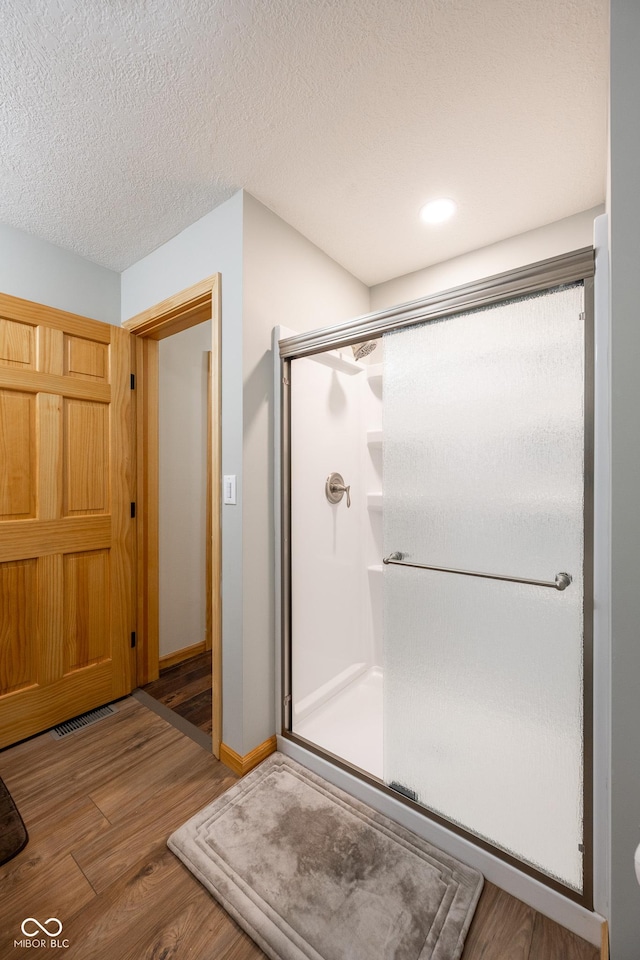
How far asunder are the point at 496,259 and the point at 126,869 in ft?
9.64

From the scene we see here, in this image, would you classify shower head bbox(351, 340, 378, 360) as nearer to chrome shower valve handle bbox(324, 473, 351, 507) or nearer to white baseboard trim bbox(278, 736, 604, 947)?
chrome shower valve handle bbox(324, 473, 351, 507)

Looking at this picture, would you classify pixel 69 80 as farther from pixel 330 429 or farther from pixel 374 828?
pixel 374 828

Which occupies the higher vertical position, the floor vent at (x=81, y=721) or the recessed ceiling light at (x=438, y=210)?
the recessed ceiling light at (x=438, y=210)

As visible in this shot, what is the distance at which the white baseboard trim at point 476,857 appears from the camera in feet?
3.70

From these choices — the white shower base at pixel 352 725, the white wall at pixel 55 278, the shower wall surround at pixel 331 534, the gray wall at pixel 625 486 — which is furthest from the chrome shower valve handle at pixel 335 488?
the white wall at pixel 55 278

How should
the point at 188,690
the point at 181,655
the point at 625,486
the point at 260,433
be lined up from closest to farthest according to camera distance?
the point at 625,486 → the point at 260,433 → the point at 188,690 → the point at 181,655

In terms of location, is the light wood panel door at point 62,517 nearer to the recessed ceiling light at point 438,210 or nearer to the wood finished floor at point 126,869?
the wood finished floor at point 126,869

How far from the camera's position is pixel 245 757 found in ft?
5.72

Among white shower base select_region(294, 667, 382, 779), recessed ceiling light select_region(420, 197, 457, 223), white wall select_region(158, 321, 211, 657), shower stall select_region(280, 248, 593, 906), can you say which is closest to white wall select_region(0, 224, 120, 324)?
white wall select_region(158, 321, 211, 657)

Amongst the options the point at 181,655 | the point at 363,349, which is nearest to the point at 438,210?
the point at 363,349

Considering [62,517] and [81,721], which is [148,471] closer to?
[62,517]

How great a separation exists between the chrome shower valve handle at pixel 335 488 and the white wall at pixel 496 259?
0.95m

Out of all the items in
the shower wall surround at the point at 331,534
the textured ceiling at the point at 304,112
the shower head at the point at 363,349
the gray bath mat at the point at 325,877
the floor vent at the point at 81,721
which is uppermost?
the textured ceiling at the point at 304,112

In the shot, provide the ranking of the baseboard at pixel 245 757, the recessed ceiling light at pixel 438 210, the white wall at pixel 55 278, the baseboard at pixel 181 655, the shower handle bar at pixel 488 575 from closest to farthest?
the shower handle bar at pixel 488 575, the baseboard at pixel 245 757, the recessed ceiling light at pixel 438 210, the white wall at pixel 55 278, the baseboard at pixel 181 655
